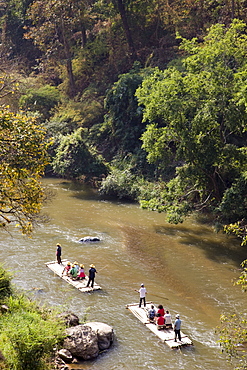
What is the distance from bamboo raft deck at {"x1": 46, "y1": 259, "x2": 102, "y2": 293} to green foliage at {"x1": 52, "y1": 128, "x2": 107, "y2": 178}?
57.6 ft

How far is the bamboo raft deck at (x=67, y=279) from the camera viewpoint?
23.5 meters

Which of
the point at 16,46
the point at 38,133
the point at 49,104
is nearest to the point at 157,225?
the point at 38,133

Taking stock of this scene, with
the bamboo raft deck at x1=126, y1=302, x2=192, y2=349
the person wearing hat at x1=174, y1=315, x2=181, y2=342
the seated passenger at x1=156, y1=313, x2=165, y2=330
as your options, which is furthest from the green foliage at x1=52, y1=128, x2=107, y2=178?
the person wearing hat at x1=174, y1=315, x2=181, y2=342

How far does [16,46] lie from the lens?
67812mm

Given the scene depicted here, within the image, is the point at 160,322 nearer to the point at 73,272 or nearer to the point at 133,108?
the point at 73,272

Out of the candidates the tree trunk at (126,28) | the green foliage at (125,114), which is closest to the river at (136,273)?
the green foliage at (125,114)

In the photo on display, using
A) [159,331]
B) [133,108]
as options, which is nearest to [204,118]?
[159,331]

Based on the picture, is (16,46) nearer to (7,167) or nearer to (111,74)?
(111,74)

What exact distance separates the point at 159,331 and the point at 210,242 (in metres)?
12.7

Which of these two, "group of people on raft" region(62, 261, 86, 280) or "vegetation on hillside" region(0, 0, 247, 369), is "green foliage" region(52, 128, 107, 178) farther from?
"group of people on raft" region(62, 261, 86, 280)

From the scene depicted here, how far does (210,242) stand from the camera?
31250 millimetres

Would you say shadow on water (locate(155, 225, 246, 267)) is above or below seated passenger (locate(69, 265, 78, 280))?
above

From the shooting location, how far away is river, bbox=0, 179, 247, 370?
18438mm

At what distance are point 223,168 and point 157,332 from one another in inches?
566
